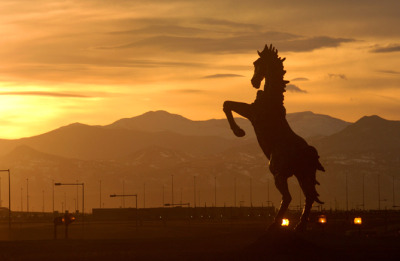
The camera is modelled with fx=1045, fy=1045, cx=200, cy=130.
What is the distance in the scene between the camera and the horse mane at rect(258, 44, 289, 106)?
38969 mm

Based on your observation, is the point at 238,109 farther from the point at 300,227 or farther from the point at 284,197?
the point at 300,227

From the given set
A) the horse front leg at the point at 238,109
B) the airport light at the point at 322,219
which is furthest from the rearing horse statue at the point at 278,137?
the airport light at the point at 322,219

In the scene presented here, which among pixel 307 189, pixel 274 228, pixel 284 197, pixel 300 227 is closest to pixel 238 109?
pixel 284 197

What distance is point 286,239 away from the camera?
116 feet

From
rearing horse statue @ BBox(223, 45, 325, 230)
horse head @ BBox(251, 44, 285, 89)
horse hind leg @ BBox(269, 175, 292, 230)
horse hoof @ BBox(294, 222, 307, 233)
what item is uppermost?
horse head @ BBox(251, 44, 285, 89)

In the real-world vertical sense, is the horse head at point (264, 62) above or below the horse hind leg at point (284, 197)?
above

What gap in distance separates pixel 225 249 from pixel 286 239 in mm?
2244

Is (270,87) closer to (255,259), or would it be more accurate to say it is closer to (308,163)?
(308,163)

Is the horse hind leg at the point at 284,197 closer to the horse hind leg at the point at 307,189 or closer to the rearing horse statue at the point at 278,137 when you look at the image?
the rearing horse statue at the point at 278,137

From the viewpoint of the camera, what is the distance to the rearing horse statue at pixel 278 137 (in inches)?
1492

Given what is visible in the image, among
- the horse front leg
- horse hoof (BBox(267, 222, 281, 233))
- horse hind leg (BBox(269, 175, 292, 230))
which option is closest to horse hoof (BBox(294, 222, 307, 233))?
horse hind leg (BBox(269, 175, 292, 230))

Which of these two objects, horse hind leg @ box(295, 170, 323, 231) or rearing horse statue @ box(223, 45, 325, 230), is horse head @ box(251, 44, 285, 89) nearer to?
rearing horse statue @ box(223, 45, 325, 230)

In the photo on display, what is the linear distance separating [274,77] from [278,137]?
2.48m

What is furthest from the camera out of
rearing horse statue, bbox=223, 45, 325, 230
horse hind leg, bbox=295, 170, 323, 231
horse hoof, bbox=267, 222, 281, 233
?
horse hind leg, bbox=295, 170, 323, 231
